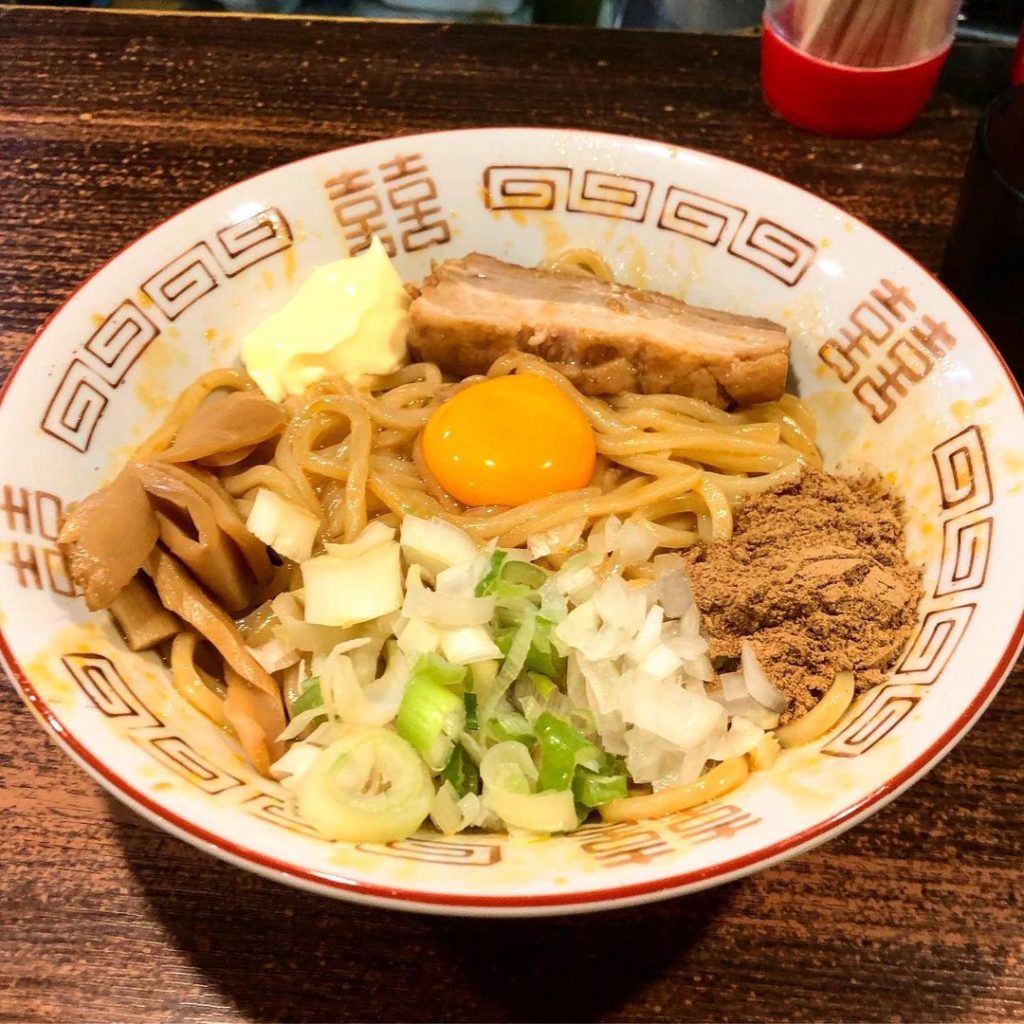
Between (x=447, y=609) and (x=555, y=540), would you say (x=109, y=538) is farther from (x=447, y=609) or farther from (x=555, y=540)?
(x=555, y=540)

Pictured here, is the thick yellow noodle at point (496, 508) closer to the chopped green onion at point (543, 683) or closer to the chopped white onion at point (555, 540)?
the chopped white onion at point (555, 540)

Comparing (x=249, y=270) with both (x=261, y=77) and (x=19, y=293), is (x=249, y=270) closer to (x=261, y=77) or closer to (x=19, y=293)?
(x=19, y=293)

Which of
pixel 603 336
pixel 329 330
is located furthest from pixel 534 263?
pixel 329 330

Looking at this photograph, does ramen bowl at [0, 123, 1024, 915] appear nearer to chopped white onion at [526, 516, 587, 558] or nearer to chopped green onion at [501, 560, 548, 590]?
chopped green onion at [501, 560, 548, 590]

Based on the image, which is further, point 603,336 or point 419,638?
point 603,336

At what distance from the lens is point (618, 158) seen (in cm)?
257

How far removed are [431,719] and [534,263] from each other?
5.11 ft

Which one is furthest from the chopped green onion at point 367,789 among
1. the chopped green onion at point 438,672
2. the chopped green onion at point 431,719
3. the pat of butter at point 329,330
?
the pat of butter at point 329,330

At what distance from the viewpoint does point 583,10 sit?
14.7ft

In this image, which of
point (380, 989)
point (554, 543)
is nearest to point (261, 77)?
point (554, 543)

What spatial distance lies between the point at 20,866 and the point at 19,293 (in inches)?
73.9

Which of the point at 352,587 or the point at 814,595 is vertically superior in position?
the point at 814,595

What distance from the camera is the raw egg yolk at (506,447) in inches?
87.7

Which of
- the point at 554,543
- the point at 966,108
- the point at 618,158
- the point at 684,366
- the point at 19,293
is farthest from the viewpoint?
the point at 966,108
